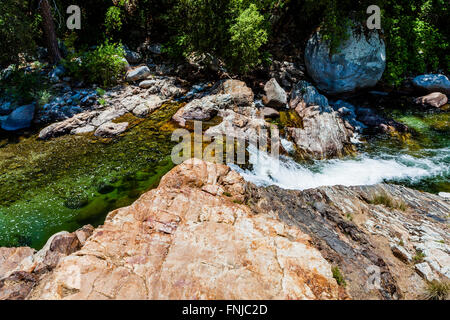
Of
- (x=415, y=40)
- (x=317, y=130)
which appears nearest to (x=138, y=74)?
(x=317, y=130)

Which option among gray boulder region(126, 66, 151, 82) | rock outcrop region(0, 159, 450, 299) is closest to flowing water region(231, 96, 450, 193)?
rock outcrop region(0, 159, 450, 299)

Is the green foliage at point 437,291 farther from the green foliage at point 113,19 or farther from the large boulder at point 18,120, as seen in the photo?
the green foliage at point 113,19

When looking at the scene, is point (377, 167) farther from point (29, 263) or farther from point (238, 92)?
point (29, 263)

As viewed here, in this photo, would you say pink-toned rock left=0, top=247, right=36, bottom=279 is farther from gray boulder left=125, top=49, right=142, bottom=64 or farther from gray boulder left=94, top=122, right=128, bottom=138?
gray boulder left=125, top=49, right=142, bottom=64

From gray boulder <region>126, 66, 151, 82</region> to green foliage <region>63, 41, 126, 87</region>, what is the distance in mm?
578

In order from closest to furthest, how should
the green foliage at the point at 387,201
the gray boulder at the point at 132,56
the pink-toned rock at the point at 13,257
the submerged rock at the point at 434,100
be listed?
1. the pink-toned rock at the point at 13,257
2. the green foliage at the point at 387,201
3. the submerged rock at the point at 434,100
4. the gray boulder at the point at 132,56

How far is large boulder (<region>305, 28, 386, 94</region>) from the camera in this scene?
11.6 meters

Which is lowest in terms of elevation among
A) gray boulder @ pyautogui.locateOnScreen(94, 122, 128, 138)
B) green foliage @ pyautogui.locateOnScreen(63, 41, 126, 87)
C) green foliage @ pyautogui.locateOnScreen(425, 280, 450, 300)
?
green foliage @ pyautogui.locateOnScreen(425, 280, 450, 300)

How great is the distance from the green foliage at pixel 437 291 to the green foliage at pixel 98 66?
1372 centimetres

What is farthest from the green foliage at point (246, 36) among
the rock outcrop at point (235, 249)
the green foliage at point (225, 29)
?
the rock outcrop at point (235, 249)

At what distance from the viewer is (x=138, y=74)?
12266 millimetres

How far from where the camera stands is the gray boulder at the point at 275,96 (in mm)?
11312

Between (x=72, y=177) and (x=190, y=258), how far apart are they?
582cm

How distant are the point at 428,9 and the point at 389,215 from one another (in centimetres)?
1491
